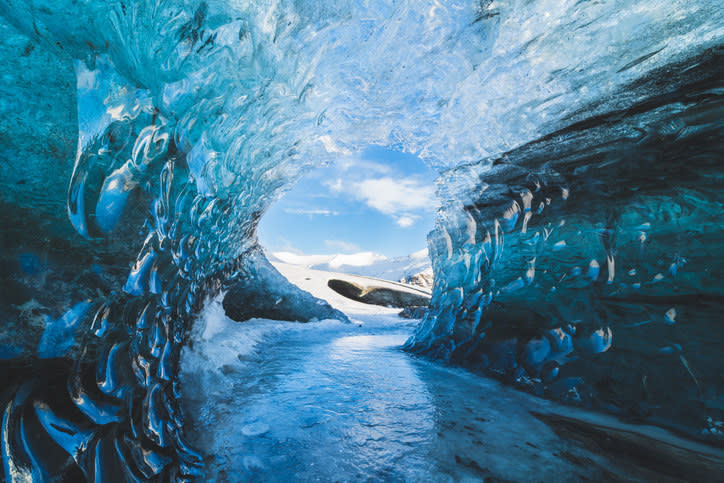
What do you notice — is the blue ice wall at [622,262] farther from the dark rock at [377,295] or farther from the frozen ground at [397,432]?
the dark rock at [377,295]

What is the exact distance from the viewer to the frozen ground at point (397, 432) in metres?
0.90

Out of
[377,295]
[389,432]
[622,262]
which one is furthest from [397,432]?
[377,295]

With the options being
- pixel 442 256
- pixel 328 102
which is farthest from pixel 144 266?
pixel 442 256

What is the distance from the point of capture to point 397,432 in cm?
113

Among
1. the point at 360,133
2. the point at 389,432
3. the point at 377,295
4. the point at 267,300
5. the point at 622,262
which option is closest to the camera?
the point at 389,432

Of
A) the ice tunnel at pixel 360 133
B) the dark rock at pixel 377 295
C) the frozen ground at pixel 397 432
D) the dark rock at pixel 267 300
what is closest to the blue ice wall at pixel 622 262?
the ice tunnel at pixel 360 133

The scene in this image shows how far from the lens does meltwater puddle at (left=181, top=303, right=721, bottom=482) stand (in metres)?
0.90

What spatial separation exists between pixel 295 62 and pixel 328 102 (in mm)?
513

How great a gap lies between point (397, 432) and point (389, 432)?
3 cm

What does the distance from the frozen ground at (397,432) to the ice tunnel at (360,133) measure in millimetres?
173

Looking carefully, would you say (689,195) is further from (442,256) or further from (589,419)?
(442,256)

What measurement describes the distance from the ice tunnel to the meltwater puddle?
0.57 feet

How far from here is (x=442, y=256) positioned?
3250 mm

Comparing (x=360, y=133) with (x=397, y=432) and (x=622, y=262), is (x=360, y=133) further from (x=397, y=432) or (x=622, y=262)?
(x=397, y=432)
